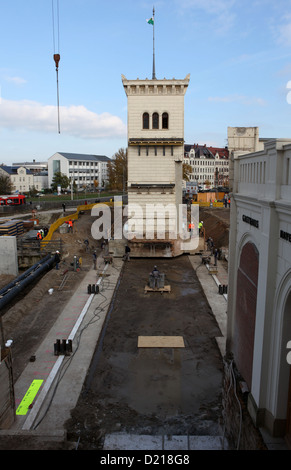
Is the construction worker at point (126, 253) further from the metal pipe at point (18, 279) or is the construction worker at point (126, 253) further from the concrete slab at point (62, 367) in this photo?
the concrete slab at point (62, 367)

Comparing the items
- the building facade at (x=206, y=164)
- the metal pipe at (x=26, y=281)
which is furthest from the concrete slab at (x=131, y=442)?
the building facade at (x=206, y=164)

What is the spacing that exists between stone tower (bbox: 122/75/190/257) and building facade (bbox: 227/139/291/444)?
2296 cm

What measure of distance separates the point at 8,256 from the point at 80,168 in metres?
101

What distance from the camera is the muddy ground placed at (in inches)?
430

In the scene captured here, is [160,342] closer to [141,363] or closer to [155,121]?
[141,363]

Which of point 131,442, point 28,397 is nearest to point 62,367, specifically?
point 28,397

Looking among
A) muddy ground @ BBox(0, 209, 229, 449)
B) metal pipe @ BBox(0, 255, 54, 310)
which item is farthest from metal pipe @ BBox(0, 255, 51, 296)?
muddy ground @ BBox(0, 209, 229, 449)

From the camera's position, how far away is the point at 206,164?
122625 millimetres

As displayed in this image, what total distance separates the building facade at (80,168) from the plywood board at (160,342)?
10219cm

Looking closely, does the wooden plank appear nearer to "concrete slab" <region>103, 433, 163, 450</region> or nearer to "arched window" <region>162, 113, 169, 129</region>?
"concrete slab" <region>103, 433, 163, 450</region>

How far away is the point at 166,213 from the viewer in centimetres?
3519

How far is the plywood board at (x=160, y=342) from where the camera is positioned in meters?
16.2

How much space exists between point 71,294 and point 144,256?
11.6 metres

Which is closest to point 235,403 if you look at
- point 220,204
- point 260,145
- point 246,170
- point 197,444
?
point 197,444
